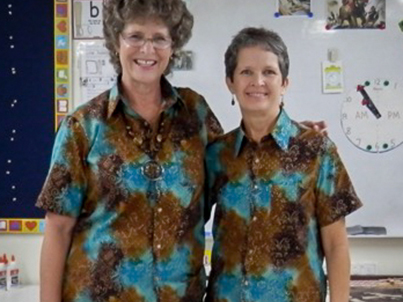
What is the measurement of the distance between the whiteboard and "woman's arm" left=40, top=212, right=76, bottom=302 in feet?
4.78

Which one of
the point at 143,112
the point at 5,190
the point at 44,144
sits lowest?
the point at 5,190

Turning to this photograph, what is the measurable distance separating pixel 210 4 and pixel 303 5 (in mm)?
425

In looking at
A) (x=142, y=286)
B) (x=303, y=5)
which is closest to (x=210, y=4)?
(x=303, y=5)

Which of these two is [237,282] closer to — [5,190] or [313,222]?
[313,222]

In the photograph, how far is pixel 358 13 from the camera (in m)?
2.79

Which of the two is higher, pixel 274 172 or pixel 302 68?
pixel 302 68

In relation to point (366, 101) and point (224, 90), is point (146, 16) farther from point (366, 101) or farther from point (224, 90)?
point (366, 101)

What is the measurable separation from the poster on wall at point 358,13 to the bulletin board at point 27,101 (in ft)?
4.13

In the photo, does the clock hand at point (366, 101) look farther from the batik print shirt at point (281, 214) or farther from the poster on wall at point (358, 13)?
the batik print shirt at point (281, 214)

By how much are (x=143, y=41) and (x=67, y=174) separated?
0.36m

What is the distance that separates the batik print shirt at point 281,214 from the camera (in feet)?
4.82

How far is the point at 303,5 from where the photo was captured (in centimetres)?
280

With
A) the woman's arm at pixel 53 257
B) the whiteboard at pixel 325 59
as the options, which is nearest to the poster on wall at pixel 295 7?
the whiteboard at pixel 325 59

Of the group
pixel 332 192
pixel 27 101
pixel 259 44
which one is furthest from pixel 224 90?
pixel 332 192
